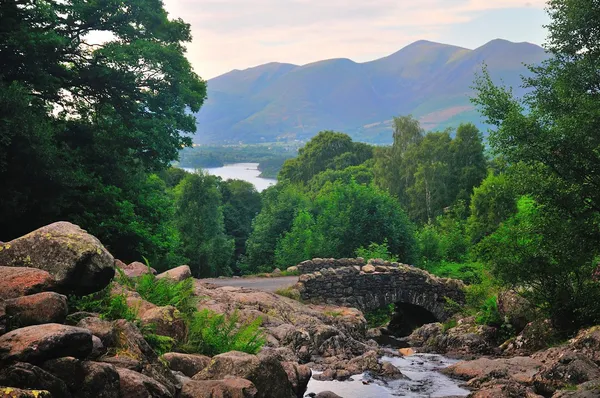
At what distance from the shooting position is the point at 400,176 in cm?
7762

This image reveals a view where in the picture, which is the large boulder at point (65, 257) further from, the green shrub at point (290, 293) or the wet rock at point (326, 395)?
the green shrub at point (290, 293)

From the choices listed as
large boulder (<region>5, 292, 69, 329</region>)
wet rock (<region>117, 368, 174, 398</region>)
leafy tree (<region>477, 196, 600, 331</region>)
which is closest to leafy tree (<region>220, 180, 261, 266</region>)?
leafy tree (<region>477, 196, 600, 331</region>)

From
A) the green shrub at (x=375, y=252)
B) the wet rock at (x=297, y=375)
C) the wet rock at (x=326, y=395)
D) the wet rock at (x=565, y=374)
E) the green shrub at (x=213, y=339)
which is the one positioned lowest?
the green shrub at (x=375, y=252)

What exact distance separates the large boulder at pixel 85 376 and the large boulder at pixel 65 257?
2.15m

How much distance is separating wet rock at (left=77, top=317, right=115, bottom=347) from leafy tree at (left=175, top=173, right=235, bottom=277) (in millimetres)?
41486

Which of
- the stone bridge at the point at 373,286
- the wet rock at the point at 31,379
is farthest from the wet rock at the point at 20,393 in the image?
the stone bridge at the point at 373,286

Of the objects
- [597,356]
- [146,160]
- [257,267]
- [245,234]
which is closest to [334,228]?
[257,267]

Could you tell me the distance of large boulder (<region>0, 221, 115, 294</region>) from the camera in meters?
9.70

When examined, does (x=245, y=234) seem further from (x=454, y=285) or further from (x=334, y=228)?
(x=454, y=285)

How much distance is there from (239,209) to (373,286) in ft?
171

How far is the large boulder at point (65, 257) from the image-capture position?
970 cm

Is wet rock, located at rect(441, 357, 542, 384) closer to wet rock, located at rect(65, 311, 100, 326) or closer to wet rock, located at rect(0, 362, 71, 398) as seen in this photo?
wet rock, located at rect(65, 311, 100, 326)

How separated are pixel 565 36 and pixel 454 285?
13.6 m

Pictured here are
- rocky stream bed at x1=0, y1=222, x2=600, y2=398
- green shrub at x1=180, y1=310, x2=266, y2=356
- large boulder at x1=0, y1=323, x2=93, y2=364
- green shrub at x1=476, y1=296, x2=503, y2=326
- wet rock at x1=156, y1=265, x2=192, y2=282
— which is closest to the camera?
large boulder at x1=0, y1=323, x2=93, y2=364
